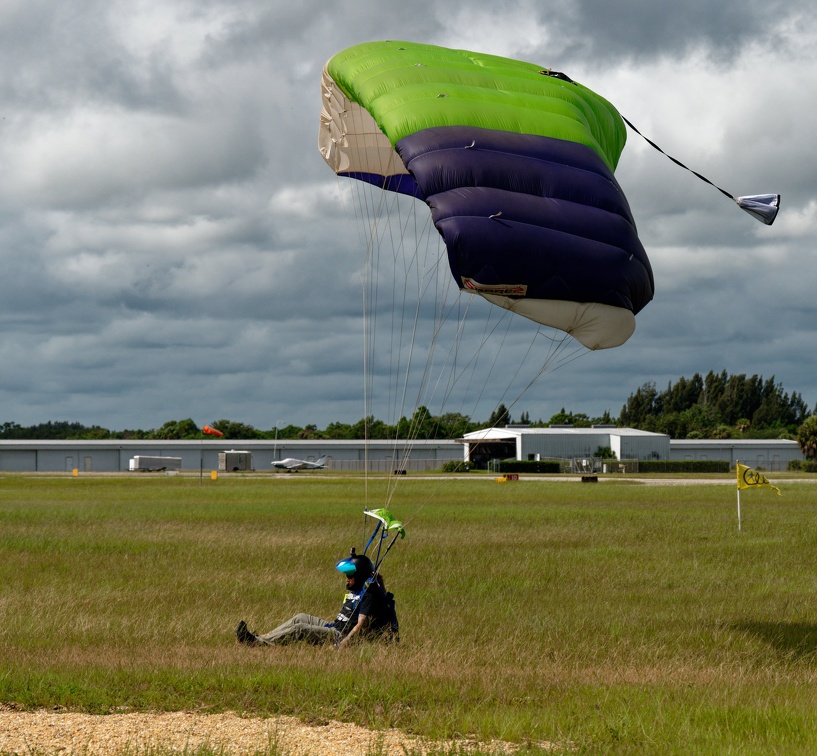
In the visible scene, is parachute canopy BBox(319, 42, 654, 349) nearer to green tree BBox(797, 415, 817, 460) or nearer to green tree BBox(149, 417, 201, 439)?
green tree BBox(797, 415, 817, 460)

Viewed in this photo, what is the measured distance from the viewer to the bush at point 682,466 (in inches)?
3853

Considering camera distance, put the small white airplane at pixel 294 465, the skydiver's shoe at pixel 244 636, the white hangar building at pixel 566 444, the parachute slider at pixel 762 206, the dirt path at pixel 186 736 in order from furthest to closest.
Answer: the white hangar building at pixel 566 444, the small white airplane at pixel 294 465, the skydiver's shoe at pixel 244 636, the parachute slider at pixel 762 206, the dirt path at pixel 186 736

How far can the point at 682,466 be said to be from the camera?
97750 mm

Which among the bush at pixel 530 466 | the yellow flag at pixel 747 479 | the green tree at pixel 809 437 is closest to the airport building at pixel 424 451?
the green tree at pixel 809 437

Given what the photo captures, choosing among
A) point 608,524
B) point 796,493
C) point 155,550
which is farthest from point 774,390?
point 155,550

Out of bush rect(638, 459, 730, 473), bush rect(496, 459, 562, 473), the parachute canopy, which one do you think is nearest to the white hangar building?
bush rect(638, 459, 730, 473)

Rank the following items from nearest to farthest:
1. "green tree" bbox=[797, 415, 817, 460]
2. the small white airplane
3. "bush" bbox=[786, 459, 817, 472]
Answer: "bush" bbox=[786, 459, 817, 472]
"green tree" bbox=[797, 415, 817, 460]
the small white airplane

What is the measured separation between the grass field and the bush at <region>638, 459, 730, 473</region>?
64.6 meters

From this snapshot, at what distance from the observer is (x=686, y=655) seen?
515 inches

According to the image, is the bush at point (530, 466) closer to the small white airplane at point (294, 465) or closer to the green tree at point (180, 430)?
the small white airplane at point (294, 465)

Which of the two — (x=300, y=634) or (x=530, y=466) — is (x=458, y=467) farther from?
(x=300, y=634)

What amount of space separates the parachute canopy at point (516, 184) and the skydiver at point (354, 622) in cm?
382

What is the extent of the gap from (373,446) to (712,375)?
8565cm

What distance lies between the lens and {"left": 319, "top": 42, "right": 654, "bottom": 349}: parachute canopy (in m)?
11.5
